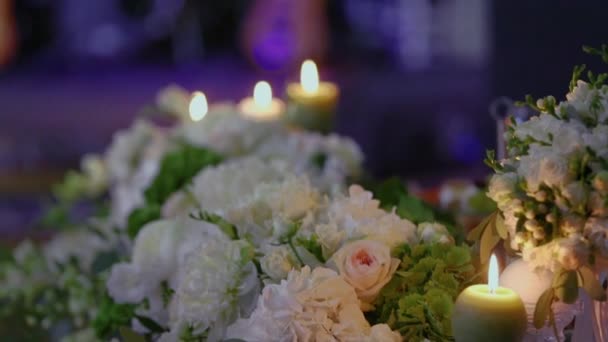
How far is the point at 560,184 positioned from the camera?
2.40 feet

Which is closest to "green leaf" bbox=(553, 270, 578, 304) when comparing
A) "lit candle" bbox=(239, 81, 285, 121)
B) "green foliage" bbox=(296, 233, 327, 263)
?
"green foliage" bbox=(296, 233, 327, 263)

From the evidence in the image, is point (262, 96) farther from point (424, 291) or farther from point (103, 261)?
point (424, 291)

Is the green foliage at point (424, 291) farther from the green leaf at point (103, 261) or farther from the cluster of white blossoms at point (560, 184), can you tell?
the green leaf at point (103, 261)

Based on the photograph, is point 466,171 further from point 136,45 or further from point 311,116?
point 311,116

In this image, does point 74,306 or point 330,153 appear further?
point 330,153

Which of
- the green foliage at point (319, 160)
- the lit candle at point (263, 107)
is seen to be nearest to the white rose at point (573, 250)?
the green foliage at point (319, 160)

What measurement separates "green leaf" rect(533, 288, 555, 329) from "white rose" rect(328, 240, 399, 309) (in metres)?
0.14

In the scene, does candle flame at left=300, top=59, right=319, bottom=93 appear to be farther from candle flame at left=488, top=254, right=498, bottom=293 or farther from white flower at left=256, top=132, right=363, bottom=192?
candle flame at left=488, top=254, right=498, bottom=293

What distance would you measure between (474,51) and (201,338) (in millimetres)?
4496

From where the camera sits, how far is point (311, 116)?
178 centimetres

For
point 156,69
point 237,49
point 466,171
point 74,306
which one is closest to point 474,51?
point 466,171

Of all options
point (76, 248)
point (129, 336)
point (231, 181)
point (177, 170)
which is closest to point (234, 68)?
point (76, 248)

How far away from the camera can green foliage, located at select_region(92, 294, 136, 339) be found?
1.14m

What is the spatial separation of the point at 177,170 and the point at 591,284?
78 cm
